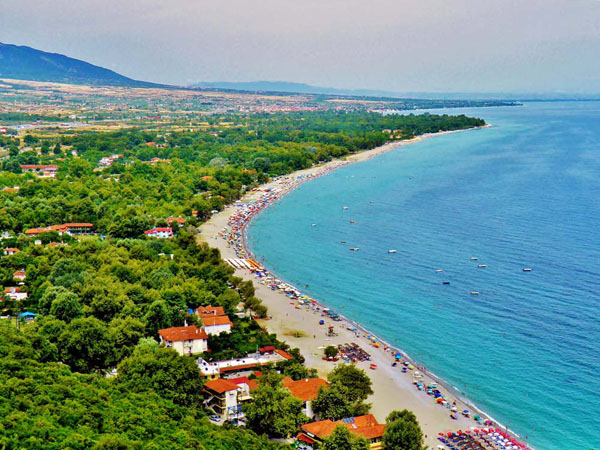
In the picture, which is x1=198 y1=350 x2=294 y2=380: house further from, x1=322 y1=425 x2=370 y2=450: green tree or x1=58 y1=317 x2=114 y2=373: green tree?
x1=322 y1=425 x2=370 y2=450: green tree

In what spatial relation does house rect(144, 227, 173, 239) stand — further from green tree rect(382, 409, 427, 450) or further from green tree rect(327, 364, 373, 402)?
green tree rect(382, 409, 427, 450)

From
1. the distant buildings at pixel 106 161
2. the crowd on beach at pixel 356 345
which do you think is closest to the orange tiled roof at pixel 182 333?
the crowd on beach at pixel 356 345

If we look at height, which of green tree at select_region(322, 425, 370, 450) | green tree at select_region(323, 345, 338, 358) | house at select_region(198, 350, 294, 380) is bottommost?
green tree at select_region(323, 345, 338, 358)

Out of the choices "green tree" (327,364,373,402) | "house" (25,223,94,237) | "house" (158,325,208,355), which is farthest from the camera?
"house" (25,223,94,237)

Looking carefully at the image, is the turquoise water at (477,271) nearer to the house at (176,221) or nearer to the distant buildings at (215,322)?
the house at (176,221)

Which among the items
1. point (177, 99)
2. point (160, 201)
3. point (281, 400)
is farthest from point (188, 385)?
point (177, 99)

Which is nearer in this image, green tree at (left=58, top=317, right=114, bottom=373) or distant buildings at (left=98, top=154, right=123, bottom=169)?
green tree at (left=58, top=317, right=114, bottom=373)

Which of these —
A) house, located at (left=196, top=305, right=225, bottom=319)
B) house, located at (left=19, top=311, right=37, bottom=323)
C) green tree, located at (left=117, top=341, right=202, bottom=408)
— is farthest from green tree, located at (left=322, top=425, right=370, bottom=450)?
house, located at (left=19, top=311, right=37, bottom=323)

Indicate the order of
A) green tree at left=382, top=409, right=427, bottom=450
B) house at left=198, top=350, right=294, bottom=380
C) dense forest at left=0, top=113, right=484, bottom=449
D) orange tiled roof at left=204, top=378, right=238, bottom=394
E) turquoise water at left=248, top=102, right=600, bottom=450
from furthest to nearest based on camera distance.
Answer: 1. turquoise water at left=248, top=102, right=600, bottom=450
2. house at left=198, top=350, right=294, bottom=380
3. orange tiled roof at left=204, top=378, right=238, bottom=394
4. green tree at left=382, top=409, right=427, bottom=450
5. dense forest at left=0, top=113, right=484, bottom=449

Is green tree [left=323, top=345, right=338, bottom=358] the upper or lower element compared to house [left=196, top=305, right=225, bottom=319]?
lower
